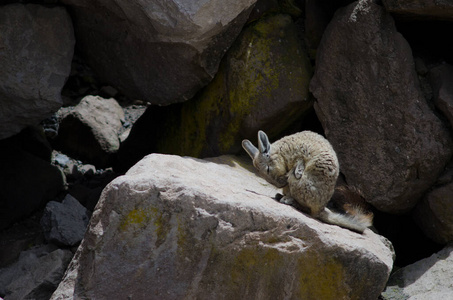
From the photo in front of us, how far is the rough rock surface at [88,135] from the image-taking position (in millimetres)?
8727

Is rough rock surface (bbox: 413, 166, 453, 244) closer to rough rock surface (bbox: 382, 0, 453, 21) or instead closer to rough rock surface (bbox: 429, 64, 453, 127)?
rough rock surface (bbox: 429, 64, 453, 127)

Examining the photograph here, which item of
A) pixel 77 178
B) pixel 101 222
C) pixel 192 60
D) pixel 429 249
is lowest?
pixel 77 178

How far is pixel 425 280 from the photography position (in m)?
5.41

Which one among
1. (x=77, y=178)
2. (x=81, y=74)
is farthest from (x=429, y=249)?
(x=81, y=74)

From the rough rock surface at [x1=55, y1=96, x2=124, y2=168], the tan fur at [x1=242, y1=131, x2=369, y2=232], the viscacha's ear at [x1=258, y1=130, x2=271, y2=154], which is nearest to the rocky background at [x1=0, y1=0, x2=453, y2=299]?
the tan fur at [x1=242, y1=131, x2=369, y2=232]

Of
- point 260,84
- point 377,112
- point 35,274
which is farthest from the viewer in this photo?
point 260,84

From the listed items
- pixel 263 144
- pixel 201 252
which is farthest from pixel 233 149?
pixel 201 252

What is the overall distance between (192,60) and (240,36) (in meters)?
0.71

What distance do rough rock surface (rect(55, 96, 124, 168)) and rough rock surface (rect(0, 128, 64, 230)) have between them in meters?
1.06

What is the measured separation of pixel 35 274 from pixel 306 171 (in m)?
2.91

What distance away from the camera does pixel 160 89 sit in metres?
6.71

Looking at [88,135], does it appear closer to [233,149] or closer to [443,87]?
[233,149]

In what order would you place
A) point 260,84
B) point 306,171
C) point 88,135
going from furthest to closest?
point 88,135 → point 260,84 → point 306,171

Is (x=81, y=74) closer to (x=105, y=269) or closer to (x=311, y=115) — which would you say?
(x=311, y=115)
